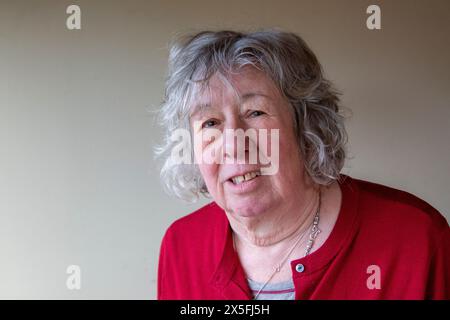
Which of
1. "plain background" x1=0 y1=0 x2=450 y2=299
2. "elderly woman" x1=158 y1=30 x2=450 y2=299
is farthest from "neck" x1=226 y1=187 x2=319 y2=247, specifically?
"plain background" x1=0 y1=0 x2=450 y2=299

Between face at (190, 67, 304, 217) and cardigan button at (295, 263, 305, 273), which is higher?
face at (190, 67, 304, 217)

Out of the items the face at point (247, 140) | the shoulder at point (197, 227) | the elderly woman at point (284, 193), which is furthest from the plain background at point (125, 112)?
the face at point (247, 140)

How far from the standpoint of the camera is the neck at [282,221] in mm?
1140

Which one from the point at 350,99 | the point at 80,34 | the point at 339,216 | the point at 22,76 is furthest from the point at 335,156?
the point at 22,76

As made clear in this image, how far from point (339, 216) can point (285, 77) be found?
0.37 metres

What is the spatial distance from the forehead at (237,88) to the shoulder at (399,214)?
0.36 m

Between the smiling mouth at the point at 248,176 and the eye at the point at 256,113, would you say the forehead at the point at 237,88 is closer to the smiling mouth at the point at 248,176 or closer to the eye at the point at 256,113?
the eye at the point at 256,113

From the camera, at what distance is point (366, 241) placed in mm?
1087

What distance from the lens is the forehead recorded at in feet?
3.47

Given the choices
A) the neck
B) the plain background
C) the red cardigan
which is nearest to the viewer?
the red cardigan

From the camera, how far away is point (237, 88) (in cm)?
106

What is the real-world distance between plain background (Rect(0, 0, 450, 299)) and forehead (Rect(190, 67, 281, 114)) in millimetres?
736

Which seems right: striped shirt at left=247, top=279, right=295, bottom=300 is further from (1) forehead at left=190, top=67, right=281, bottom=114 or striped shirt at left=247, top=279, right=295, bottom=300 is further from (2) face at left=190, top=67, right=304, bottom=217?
(1) forehead at left=190, top=67, right=281, bottom=114
